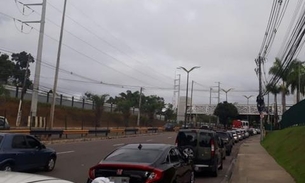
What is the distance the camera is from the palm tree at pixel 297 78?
59.6 m

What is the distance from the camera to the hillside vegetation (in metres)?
50.8

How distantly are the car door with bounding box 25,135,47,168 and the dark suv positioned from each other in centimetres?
498

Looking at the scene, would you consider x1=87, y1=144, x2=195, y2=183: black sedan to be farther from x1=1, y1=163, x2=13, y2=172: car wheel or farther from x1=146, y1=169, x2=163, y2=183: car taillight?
x1=1, y1=163, x2=13, y2=172: car wheel

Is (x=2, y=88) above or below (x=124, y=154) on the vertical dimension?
above

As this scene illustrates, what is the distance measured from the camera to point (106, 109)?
78000mm

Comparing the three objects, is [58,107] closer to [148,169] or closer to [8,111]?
[8,111]

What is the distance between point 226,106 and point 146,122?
2094 centimetres

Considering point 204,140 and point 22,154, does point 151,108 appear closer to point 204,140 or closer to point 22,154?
point 204,140

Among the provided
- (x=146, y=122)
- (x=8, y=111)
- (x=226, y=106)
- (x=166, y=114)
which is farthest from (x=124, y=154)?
(x=166, y=114)

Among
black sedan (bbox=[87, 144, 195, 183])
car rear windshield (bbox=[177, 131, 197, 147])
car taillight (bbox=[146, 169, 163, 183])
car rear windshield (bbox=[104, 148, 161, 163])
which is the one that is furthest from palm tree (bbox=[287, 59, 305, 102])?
car taillight (bbox=[146, 169, 163, 183])

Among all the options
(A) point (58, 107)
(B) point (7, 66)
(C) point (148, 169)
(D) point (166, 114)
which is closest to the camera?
(C) point (148, 169)

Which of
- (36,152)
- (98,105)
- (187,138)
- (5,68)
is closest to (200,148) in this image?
(187,138)

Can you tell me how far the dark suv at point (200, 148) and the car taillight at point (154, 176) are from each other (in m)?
7.10

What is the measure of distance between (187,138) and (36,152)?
18.5 ft
